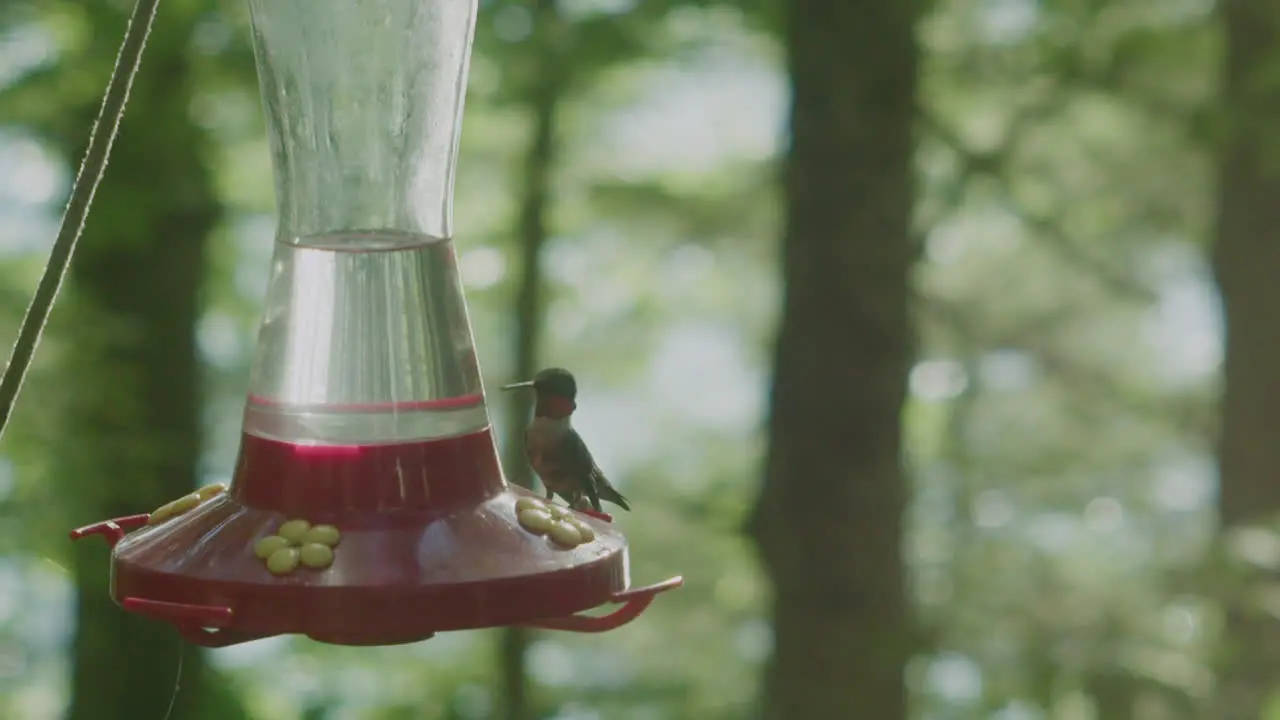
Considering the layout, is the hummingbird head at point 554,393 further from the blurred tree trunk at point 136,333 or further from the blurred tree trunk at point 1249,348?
the blurred tree trunk at point 1249,348

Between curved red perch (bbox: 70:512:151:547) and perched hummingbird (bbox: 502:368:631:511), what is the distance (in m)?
0.45

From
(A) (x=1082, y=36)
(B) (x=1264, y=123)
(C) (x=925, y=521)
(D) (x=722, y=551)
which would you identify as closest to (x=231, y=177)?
(D) (x=722, y=551)

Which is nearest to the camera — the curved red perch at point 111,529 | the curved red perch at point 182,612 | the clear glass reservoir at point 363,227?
the curved red perch at point 182,612

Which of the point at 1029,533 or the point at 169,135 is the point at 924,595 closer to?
the point at 1029,533

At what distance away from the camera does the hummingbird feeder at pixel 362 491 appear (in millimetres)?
1221

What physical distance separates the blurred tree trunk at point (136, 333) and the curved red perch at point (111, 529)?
1939mm

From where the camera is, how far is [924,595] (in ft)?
36.3

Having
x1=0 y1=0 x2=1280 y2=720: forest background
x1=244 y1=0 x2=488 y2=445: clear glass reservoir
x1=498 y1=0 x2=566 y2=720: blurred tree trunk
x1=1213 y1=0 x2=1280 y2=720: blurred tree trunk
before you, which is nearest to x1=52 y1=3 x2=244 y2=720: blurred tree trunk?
x1=0 y1=0 x2=1280 y2=720: forest background

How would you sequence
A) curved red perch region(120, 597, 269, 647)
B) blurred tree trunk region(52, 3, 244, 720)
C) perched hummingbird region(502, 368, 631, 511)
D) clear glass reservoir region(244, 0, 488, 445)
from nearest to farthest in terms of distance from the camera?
1. curved red perch region(120, 597, 269, 647)
2. clear glass reservoir region(244, 0, 488, 445)
3. perched hummingbird region(502, 368, 631, 511)
4. blurred tree trunk region(52, 3, 244, 720)

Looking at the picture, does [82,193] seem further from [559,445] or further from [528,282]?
[528,282]

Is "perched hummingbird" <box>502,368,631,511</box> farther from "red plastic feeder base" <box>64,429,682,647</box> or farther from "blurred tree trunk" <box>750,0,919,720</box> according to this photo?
"blurred tree trunk" <box>750,0,919,720</box>

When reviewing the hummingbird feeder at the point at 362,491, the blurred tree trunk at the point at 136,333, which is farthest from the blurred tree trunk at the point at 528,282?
the hummingbird feeder at the point at 362,491

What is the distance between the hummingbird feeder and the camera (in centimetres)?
122

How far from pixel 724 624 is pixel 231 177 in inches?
214
